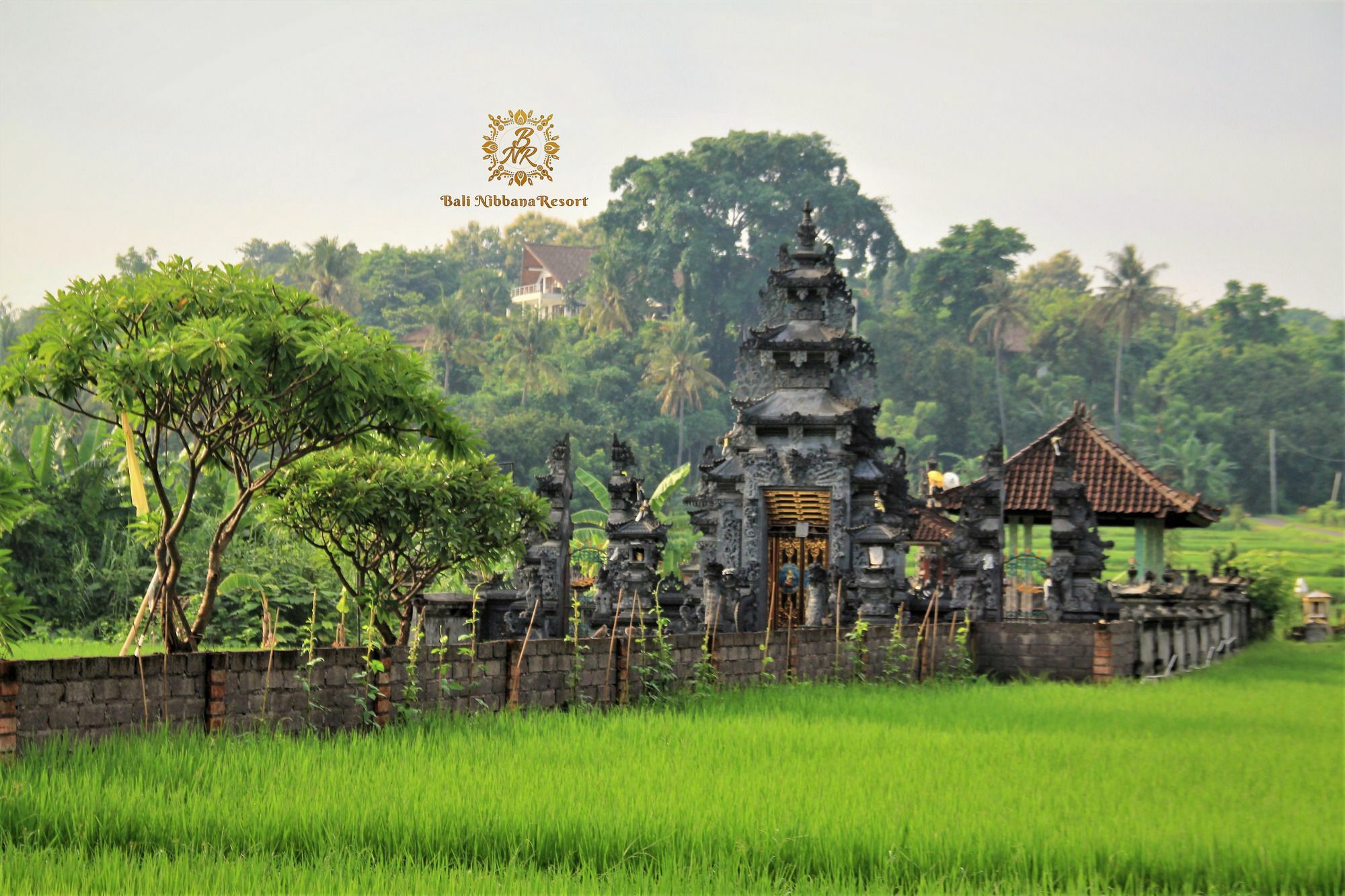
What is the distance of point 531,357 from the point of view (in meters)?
64.0

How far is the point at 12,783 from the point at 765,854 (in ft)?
14.9

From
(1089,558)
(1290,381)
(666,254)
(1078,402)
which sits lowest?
(1089,558)

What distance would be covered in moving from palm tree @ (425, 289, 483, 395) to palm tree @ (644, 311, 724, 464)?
26.0ft

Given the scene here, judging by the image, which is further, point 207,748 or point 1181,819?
point 207,748

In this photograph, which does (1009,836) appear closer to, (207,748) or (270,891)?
(270,891)

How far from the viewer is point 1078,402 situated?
29422 millimetres

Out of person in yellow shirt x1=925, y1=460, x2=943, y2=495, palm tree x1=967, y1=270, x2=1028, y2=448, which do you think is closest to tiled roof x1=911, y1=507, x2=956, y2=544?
person in yellow shirt x1=925, y1=460, x2=943, y2=495

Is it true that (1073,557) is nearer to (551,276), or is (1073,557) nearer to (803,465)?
(803,465)

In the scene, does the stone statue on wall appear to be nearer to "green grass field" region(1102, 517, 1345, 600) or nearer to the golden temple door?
the golden temple door

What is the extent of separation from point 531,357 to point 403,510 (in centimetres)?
4359

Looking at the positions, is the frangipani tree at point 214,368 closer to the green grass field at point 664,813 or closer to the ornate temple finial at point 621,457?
the green grass field at point 664,813

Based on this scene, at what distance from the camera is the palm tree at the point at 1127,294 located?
232 feet

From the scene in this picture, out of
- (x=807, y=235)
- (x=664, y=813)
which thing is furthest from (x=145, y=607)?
(x=807, y=235)

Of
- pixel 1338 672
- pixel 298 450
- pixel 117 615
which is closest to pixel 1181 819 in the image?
pixel 298 450
